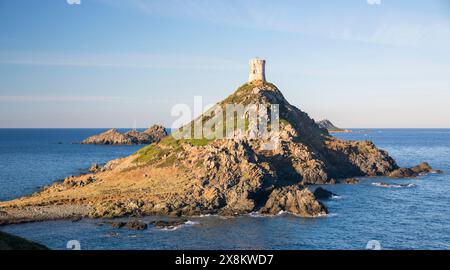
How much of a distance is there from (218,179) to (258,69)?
8979 cm

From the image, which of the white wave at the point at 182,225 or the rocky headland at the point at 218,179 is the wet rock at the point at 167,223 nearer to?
the white wave at the point at 182,225

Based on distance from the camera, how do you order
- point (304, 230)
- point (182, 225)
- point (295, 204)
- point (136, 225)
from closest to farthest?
point (304, 230) < point (136, 225) < point (182, 225) < point (295, 204)

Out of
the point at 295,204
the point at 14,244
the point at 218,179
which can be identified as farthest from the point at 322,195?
the point at 14,244

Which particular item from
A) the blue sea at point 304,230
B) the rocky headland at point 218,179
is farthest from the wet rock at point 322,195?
the rocky headland at point 218,179

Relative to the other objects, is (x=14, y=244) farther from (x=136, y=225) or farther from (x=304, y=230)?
(x=304, y=230)

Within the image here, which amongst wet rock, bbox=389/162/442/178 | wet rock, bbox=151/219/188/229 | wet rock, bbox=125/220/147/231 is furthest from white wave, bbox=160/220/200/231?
wet rock, bbox=389/162/442/178

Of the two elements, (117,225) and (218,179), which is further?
(218,179)

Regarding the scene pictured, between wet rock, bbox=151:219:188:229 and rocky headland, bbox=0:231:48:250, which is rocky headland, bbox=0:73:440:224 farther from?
rocky headland, bbox=0:231:48:250

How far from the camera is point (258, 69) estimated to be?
572 ft

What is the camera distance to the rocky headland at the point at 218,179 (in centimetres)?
8319

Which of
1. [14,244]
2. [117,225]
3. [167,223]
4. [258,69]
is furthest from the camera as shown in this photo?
[258,69]

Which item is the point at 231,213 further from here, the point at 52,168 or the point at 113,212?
the point at 52,168

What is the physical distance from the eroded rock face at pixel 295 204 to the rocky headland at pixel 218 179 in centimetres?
19
